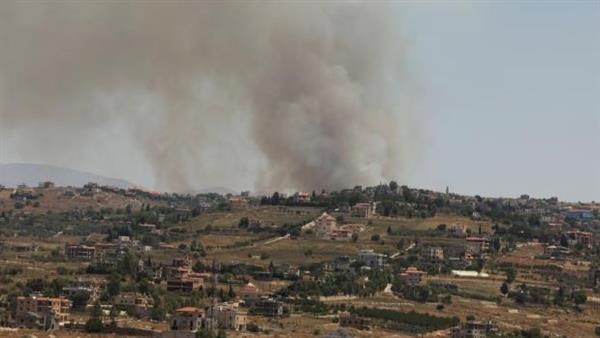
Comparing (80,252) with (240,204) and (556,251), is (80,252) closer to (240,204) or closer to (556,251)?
(240,204)

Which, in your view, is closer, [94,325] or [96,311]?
[94,325]

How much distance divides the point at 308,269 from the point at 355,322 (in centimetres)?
2022

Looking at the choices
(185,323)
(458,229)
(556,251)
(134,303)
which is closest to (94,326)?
(185,323)

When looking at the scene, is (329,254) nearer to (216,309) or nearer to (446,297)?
(446,297)

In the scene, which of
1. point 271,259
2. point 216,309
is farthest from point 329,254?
point 216,309

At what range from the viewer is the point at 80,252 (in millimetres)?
99875

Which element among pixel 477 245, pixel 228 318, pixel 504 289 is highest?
pixel 477 245

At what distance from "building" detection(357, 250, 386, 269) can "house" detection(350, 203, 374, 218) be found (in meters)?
19.9

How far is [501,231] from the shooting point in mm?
111250

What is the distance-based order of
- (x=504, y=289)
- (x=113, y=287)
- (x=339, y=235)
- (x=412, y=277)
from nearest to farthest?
(x=113, y=287), (x=504, y=289), (x=412, y=277), (x=339, y=235)

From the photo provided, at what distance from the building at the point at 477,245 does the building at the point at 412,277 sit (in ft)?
39.2

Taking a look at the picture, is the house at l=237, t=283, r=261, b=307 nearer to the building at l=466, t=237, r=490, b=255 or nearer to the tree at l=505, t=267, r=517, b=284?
the tree at l=505, t=267, r=517, b=284

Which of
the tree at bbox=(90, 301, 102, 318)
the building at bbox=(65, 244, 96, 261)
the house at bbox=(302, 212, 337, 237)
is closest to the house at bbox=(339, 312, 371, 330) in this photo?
the tree at bbox=(90, 301, 102, 318)

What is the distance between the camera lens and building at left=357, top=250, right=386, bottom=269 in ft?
309
